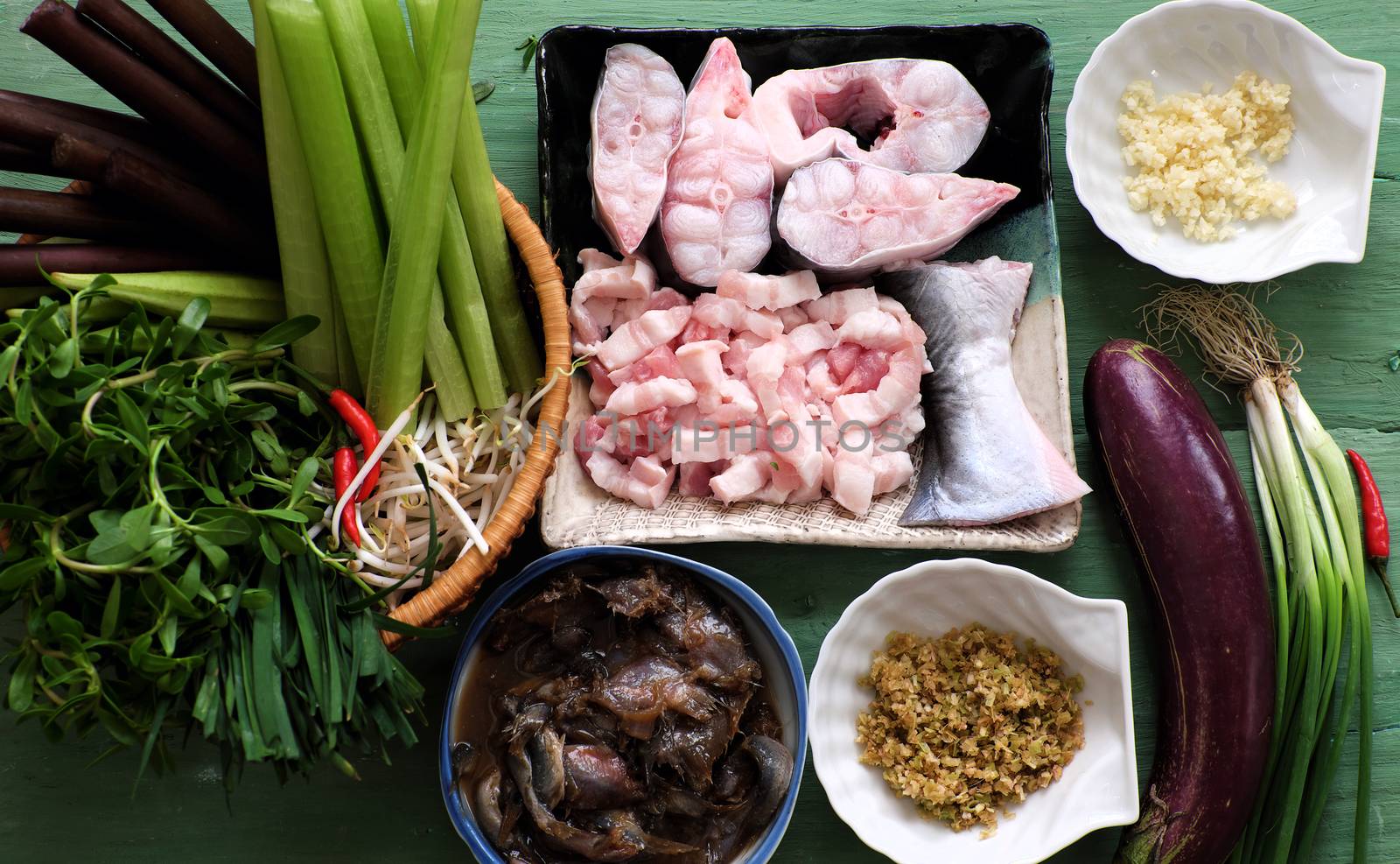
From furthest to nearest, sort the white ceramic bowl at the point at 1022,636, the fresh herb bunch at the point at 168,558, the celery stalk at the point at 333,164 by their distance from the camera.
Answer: the white ceramic bowl at the point at 1022,636, the celery stalk at the point at 333,164, the fresh herb bunch at the point at 168,558

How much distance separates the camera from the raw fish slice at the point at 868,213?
6.97 ft

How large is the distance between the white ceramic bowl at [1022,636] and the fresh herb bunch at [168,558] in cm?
89

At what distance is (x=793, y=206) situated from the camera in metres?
2.14

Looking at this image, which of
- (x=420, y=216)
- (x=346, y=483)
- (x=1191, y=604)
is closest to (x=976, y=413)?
(x=1191, y=604)

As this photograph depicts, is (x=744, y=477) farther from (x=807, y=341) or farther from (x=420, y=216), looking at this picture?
(x=420, y=216)

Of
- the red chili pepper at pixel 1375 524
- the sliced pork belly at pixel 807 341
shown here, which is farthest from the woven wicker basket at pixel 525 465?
the red chili pepper at pixel 1375 524

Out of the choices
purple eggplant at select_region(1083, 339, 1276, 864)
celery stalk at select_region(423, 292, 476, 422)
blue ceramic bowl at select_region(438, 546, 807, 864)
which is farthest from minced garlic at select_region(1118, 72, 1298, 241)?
celery stalk at select_region(423, 292, 476, 422)

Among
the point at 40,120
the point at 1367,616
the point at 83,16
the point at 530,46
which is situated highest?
the point at 83,16

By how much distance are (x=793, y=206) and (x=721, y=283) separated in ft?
0.80

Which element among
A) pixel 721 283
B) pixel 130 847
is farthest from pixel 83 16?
pixel 130 847

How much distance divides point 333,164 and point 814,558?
4.40 feet

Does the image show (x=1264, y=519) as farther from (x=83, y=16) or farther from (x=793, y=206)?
(x=83, y=16)

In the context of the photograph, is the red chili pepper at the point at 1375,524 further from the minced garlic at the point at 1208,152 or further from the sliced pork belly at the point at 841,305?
the sliced pork belly at the point at 841,305

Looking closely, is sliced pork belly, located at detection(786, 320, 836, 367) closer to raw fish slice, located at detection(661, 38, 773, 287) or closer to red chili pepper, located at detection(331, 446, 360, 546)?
raw fish slice, located at detection(661, 38, 773, 287)
